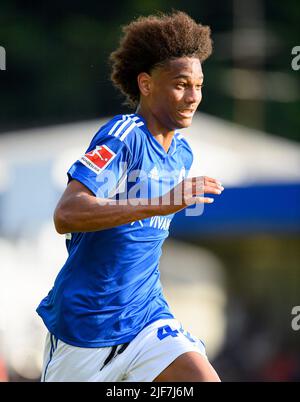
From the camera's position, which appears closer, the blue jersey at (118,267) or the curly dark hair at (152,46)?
the blue jersey at (118,267)

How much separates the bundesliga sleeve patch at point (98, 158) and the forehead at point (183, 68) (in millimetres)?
683

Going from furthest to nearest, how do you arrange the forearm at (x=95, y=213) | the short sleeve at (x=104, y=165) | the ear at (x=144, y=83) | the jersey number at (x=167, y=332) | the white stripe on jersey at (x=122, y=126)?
the ear at (x=144, y=83) → the jersey number at (x=167, y=332) → the white stripe on jersey at (x=122, y=126) → the short sleeve at (x=104, y=165) → the forearm at (x=95, y=213)

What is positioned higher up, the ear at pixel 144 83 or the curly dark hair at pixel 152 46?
the curly dark hair at pixel 152 46

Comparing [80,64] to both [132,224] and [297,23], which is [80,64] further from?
[132,224]

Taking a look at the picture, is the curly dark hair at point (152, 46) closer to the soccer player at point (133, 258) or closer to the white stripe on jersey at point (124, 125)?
the soccer player at point (133, 258)

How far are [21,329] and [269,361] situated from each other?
423 centimetres

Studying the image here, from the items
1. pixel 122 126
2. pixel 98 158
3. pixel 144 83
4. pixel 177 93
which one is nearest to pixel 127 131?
pixel 122 126

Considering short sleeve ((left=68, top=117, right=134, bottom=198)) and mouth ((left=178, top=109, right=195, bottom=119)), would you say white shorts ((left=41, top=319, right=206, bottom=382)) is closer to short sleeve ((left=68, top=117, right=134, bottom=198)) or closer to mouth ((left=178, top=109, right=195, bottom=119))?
short sleeve ((left=68, top=117, right=134, bottom=198))

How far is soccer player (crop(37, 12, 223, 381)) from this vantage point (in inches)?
229

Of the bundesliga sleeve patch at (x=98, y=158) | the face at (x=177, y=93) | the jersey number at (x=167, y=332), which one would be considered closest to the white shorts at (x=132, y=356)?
the jersey number at (x=167, y=332)

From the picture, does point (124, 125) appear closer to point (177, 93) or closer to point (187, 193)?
point (177, 93)

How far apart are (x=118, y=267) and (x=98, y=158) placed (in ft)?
2.16

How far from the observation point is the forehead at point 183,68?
6113mm

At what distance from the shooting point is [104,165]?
5676 mm
